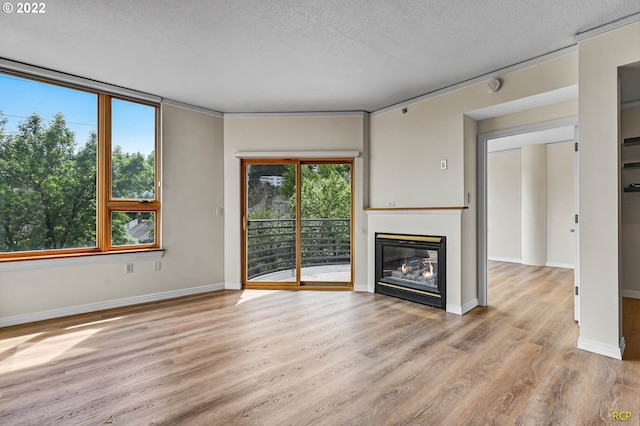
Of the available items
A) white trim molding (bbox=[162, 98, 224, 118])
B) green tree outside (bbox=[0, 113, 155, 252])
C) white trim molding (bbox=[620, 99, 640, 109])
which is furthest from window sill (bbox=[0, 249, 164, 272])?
white trim molding (bbox=[620, 99, 640, 109])

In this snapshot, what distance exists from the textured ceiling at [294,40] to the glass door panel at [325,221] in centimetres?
134

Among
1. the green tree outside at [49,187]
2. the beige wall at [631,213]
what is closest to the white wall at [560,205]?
the beige wall at [631,213]

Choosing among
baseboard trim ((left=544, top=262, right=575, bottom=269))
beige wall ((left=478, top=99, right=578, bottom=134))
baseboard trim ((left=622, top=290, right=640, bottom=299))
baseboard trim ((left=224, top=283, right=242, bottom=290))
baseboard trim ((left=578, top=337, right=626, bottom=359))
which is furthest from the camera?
baseboard trim ((left=544, top=262, right=575, bottom=269))

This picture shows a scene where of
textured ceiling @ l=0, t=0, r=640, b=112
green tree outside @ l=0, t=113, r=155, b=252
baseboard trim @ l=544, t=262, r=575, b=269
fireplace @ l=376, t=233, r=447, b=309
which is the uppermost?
textured ceiling @ l=0, t=0, r=640, b=112

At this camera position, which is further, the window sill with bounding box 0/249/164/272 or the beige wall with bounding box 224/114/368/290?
the beige wall with bounding box 224/114/368/290

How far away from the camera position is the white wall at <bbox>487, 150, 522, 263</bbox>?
655cm

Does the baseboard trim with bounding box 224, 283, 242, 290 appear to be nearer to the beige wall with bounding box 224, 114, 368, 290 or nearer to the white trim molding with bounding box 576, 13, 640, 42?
the beige wall with bounding box 224, 114, 368, 290

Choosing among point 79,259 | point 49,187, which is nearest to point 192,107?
point 49,187

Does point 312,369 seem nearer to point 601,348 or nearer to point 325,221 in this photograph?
point 601,348

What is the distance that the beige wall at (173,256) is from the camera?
3.23 m

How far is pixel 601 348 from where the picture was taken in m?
2.41

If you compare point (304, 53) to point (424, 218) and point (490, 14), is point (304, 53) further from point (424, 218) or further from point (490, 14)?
point (424, 218)

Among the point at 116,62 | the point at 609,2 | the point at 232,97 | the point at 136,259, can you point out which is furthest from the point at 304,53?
the point at 136,259

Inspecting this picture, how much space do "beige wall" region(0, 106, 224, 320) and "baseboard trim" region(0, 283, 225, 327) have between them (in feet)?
0.10
